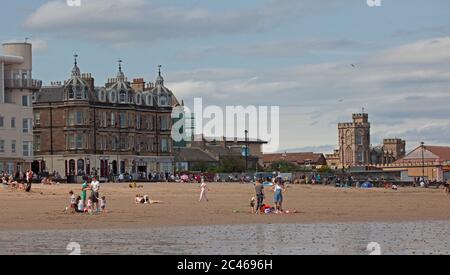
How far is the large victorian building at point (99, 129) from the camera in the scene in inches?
3703

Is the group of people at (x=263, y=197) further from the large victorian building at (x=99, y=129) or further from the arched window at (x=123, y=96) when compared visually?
the arched window at (x=123, y=96)

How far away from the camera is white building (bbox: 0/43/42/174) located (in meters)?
80.3

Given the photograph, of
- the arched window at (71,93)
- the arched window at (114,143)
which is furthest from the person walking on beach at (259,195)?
the arched window at (114,143)

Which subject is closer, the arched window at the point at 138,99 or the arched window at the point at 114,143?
the arched window at the point at 114,143

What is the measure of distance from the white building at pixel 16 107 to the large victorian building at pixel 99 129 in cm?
835

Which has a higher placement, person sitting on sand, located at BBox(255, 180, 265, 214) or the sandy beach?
person sitting on sand, located at BBox(255, 180, 265, 214)

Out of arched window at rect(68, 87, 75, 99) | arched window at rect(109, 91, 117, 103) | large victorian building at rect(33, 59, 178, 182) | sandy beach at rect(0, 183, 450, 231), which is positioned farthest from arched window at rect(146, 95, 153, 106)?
sandy beach at rect(0, 183, 450, 231)

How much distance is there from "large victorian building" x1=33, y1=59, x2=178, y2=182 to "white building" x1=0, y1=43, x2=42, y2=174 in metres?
8.35

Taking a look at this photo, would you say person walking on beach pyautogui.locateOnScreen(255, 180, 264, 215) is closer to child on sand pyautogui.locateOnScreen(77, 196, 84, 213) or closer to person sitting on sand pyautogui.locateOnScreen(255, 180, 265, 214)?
person sitting on sand pyautogui.locateOnScreen(255, 180, 265, 214)

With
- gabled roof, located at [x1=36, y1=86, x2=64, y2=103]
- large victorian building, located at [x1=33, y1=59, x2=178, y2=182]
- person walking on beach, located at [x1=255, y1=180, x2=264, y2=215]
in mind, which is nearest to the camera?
person walking on beach, located at [x1=255, y1=180, x2=264, y2=215]

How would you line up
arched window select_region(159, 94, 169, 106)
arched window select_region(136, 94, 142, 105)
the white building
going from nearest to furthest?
the white building → arched window select_region(136, 94, 142, 105) → arched window select_region(159, 94, 169, 106)
